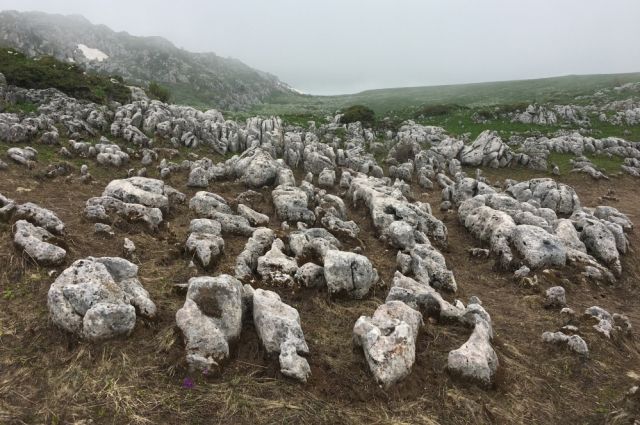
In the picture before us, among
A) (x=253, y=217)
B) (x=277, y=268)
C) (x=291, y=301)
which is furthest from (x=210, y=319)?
(x=253, y=217)

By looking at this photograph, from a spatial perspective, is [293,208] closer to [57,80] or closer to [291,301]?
[291,301]

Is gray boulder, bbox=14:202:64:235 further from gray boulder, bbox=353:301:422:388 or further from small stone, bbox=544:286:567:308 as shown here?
small stone, bbox=544:286:567:308

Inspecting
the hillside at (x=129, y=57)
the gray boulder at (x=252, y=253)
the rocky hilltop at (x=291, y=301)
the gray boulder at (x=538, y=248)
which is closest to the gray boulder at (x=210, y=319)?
the rocky hilltop at (x=291, y=301)

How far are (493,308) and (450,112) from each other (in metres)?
62.5

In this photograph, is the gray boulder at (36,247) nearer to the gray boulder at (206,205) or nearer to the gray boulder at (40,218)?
the gray boulder at (40,218)

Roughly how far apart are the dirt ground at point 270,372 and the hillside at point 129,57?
4891 inches

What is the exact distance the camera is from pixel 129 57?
169000 millimetres

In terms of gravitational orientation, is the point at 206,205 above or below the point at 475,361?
above

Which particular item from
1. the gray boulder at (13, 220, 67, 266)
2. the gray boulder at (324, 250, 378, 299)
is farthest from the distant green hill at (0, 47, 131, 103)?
the gray boulder at (324, 250, 378, 299)

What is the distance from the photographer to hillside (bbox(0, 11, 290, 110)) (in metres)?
135

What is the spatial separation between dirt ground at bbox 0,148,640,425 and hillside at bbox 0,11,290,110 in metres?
124

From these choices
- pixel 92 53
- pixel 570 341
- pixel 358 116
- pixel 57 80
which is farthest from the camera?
pixel 92 53

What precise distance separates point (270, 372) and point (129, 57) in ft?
635

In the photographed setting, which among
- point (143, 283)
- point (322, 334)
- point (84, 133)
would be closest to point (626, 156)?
→ point (322, 334)
